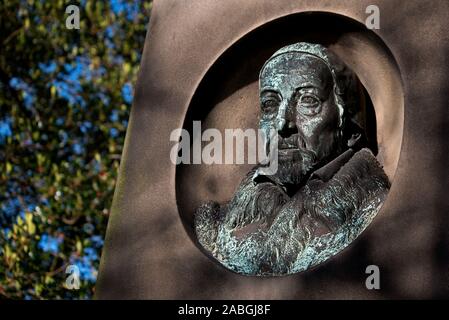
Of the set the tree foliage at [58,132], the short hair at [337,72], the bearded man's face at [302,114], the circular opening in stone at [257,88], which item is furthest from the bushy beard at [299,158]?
the tree foliage at [58,132]

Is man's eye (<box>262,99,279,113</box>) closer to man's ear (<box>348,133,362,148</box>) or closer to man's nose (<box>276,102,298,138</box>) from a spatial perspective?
man's nose (<box>276,102,298,138</box>)

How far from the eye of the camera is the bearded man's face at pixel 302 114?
556 centimetres

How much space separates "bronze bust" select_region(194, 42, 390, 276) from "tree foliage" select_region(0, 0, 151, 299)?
5.54m

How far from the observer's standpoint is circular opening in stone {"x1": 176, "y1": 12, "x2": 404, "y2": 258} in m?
5.57

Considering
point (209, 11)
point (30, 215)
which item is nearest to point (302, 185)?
point (209, 11)

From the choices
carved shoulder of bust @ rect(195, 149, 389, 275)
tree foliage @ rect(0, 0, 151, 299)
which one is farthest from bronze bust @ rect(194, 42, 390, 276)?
A: tree foliage @ rect(0, 0, 151, 299)

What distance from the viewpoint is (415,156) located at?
5016 millimetres

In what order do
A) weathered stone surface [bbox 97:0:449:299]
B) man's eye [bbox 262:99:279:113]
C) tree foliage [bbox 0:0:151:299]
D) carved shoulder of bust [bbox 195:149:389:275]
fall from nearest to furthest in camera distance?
weathered stone surface [bbox 97:0:449:299], carved shoulder of bust [bbox 195:149:389:275], man's eye [bbox 262:99:279:113], tree foliage [bbox 0:0:151:299]

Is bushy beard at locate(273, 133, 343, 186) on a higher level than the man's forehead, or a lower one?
lower

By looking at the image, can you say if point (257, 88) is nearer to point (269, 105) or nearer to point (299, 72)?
point (269, 105)

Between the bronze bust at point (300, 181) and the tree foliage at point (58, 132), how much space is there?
5539 mm

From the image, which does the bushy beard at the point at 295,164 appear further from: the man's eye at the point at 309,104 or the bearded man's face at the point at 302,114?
the man's eye at the point at 309,104

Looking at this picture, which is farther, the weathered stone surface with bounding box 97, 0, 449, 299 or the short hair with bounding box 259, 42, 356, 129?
the short hair with bounding box 259, 42, 356, 129

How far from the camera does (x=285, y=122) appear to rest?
5.57 meters
